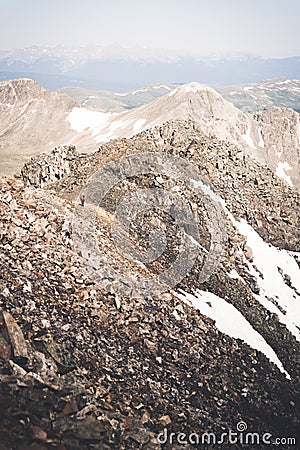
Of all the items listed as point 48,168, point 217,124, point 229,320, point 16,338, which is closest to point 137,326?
point 16,338

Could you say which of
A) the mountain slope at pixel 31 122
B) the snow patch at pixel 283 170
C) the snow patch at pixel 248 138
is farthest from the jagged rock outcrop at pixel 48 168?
the snow patch at pixel 248 138

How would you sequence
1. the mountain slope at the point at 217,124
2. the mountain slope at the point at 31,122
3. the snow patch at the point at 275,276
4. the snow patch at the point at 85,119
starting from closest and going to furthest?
the snow patch at the point at 275,276
the mountain slope at the point at 217,124
the mountain slope at the point at 31,122
the snow patch at the point at 85,119

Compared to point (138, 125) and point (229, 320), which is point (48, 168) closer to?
point (229, 320)

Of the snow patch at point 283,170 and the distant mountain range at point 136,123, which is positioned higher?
the distant mountain range at point 136,123

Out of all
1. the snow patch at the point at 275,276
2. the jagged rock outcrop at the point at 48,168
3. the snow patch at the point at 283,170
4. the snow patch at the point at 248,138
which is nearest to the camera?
the snow patch at the point at 275,276

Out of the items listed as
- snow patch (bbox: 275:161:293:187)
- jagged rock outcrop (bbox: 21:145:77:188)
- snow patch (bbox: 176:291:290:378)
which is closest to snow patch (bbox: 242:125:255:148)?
snow patch (bbox: 275:161:293:187)

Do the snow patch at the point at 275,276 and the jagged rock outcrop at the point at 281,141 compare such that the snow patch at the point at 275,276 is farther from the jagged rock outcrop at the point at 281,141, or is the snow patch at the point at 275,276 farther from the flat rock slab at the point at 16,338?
the jagged rock outcrop at the point at 281,141

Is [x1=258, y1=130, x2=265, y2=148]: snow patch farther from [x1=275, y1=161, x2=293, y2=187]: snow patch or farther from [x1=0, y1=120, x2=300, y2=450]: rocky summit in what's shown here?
[x1=0, y1=120, x2=300, y2=450]: rocky summit
